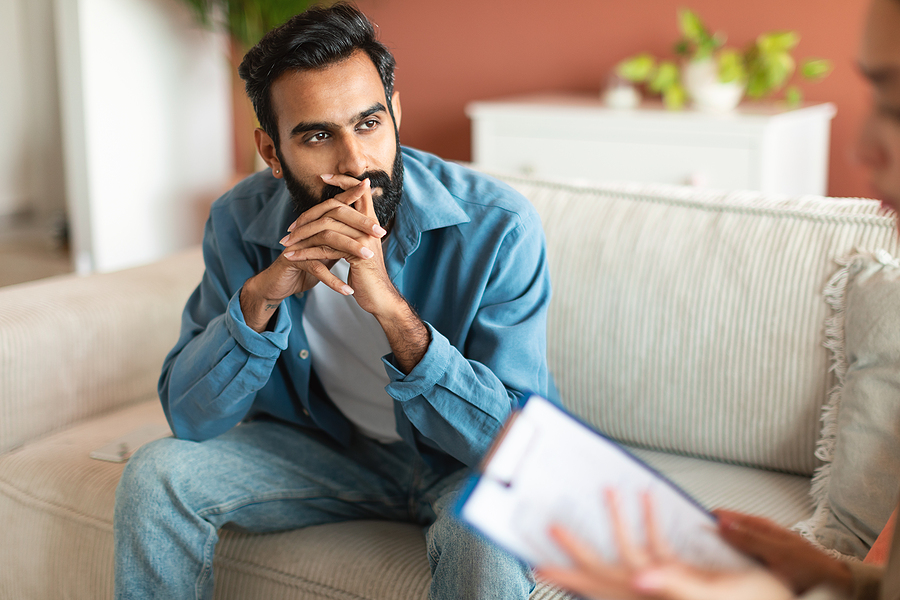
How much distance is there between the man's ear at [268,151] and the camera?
4.12 feet

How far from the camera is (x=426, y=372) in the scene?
103 cm

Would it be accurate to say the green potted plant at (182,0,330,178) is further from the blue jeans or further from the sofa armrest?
the blue jeans

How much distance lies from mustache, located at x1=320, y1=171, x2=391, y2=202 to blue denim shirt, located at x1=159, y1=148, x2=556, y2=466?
6 centimetres

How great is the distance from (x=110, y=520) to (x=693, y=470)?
907 millimetres

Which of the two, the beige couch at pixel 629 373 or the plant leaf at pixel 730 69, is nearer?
the beige couch at pixel 629 373

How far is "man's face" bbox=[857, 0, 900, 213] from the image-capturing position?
0.54 meters

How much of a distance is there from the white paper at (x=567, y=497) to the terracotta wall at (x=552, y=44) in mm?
2175

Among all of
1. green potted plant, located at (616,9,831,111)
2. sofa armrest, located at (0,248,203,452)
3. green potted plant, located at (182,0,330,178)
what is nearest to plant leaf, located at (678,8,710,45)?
green potted plant, located at (616,9,831,111)

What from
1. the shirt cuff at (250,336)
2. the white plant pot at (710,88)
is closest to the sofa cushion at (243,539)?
the shirt cuff at (250,336)

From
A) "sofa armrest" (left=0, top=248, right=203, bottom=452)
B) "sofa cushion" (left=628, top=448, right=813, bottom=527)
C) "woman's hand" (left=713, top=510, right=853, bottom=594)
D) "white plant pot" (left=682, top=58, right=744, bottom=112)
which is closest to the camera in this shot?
"woman's hand" (left=713, top=510, right=853, bottom=594)

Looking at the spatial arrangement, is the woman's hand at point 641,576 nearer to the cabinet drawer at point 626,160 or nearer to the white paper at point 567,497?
the white paper at point 567,497

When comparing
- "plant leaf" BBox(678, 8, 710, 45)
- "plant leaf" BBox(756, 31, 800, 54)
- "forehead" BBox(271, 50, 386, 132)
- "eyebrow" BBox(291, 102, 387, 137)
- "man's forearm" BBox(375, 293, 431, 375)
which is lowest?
"man's forearm" BBox(375, 293, 431, 375)

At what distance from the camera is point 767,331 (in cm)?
132

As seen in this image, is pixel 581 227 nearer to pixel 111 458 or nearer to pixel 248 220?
pixel 248 220
